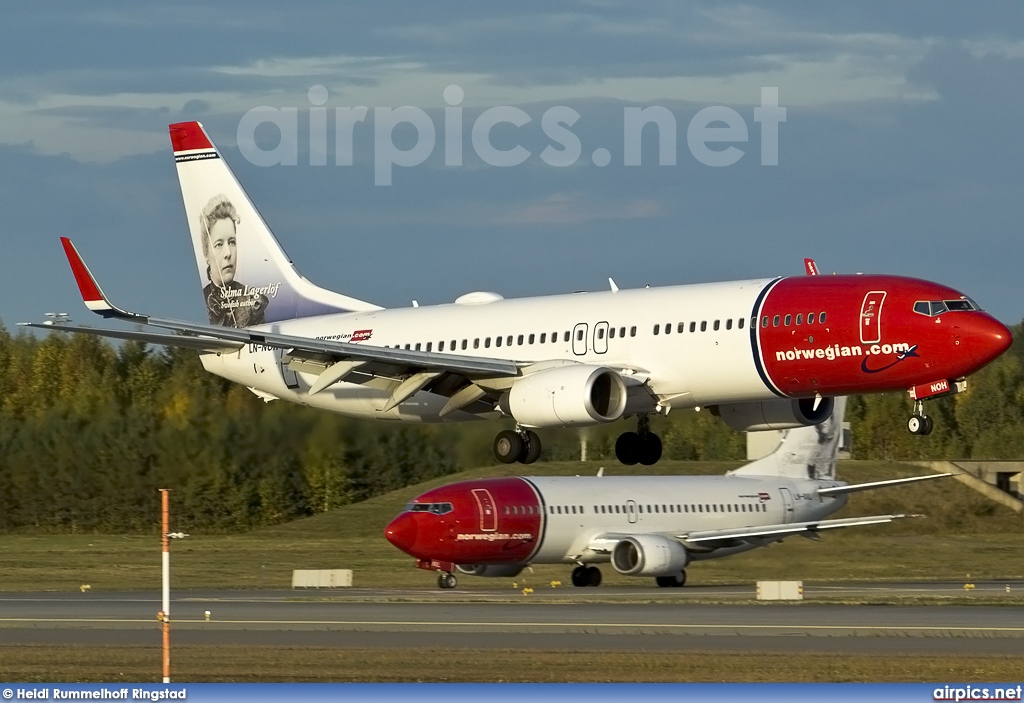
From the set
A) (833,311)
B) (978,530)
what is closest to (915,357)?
(833,311)

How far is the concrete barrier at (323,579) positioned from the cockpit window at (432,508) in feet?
24.2

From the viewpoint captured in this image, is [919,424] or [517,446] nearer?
[919,424]

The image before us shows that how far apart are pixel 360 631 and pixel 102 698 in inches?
772

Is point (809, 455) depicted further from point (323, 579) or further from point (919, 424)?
point (919, 424)

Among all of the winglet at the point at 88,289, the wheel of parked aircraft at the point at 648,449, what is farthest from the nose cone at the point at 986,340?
the winglet at the point at 88,289

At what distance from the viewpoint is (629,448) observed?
51.9 meters

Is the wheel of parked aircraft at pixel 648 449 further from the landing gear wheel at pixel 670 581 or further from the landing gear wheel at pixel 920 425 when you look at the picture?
the landing gear wheel at pixel 670 581

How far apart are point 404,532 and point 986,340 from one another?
33178 mm

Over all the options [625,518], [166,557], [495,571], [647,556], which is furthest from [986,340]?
[495,571]

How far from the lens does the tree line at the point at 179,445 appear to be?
5928cm

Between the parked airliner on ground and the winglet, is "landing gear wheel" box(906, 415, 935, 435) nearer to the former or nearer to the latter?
the winglet

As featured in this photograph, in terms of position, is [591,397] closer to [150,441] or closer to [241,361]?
[241,361]

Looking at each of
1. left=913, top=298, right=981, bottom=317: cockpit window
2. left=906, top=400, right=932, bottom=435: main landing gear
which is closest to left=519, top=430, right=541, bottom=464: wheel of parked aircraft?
left=906, top=400, right=932, bottom=435: main landing gear

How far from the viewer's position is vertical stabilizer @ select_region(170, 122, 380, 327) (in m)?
60.9
